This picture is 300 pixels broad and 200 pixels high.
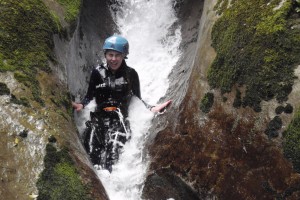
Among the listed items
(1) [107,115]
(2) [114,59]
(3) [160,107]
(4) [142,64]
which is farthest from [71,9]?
(3) [160,107]

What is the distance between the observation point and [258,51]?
7250mm

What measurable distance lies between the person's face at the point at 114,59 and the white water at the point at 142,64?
1.60 metres

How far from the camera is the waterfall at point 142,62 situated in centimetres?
833

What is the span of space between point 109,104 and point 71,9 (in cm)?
399

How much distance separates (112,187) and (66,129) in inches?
68.8

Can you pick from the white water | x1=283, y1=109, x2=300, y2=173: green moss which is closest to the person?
the white water

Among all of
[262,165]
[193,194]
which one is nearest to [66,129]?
[193,194]

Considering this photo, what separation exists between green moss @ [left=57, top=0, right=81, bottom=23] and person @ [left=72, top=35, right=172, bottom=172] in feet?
8.47

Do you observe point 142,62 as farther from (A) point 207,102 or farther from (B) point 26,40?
(A) point 207,102

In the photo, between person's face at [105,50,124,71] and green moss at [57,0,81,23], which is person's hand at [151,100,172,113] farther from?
green moss at [57,0,81,23]

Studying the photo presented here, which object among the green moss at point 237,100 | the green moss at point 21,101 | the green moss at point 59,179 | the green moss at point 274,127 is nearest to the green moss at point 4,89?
the green moss at point 21,101

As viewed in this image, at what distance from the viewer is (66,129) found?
723 centimetres

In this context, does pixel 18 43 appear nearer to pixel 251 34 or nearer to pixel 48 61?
pixel 48 61

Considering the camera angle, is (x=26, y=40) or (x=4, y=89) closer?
(x=4, y=89)
